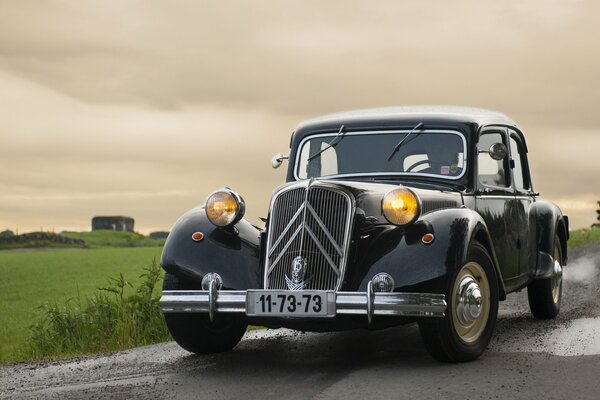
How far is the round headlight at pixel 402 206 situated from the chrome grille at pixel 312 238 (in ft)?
1.03

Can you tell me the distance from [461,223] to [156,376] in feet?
9.33

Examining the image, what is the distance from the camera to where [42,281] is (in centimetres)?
2431

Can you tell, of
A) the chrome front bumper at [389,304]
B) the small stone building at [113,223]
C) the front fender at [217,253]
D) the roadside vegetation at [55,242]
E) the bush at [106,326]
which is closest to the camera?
the chrome front bumper at [389,304]

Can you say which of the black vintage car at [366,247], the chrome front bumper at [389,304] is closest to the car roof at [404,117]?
the black vintage car at [366,247]

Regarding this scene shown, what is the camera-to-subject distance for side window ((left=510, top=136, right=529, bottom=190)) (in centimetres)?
1002

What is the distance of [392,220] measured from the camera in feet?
23.5

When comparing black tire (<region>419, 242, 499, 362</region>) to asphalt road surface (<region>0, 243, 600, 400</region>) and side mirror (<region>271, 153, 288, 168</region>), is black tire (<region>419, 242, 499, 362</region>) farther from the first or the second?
side mirror (<region>271, 153, 288, 168</region>)

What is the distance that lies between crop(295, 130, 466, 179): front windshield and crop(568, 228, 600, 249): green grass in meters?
16.6

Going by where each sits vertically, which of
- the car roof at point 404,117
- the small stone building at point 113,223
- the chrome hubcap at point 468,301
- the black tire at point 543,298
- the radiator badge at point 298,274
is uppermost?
the small stone building at point 113,223

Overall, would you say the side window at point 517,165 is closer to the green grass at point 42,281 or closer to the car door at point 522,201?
the car door at point 522,201

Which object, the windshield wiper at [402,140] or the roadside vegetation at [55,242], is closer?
the windshield wiper at [402,140]

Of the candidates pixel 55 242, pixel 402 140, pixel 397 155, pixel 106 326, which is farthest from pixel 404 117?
pixel 55 242

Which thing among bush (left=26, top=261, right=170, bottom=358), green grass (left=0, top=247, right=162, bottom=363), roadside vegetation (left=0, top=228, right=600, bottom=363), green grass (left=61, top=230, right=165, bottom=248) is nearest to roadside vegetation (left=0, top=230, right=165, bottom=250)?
green grass (left=61, top=230, right=165, bottom=248)

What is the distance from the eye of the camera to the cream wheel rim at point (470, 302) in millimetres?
7156
